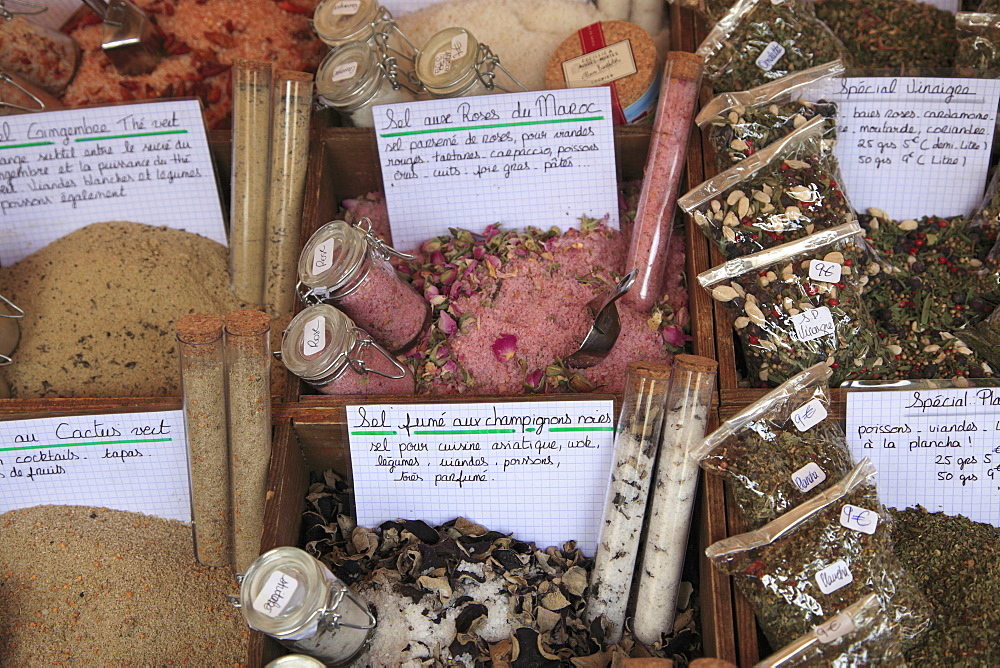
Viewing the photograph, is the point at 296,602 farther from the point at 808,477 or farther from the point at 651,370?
the point at 808,477

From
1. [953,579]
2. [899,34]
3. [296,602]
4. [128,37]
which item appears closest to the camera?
[296,602]

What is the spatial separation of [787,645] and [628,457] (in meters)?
0.30

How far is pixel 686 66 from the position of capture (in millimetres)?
1232

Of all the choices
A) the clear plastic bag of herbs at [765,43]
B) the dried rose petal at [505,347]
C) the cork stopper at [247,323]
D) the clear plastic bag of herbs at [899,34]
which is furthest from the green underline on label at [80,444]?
the clear plastic bag of herbs at [899,34]

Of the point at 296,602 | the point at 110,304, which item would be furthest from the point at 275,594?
the point at 110,304

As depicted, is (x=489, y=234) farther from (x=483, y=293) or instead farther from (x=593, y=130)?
(x=593, y=130)

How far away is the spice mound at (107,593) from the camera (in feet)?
3.51

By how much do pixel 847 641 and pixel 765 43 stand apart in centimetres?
92

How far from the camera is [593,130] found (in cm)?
131

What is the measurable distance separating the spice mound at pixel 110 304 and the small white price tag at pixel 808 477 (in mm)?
961

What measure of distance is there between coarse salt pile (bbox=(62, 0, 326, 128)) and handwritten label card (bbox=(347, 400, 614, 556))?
2.55 feet

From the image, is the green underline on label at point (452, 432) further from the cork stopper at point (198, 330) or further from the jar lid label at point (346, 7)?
the jar lid label at point (346, 7)

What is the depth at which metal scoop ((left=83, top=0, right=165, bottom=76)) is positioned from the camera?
1.45 metres

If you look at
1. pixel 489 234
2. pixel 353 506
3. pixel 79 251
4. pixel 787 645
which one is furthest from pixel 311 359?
pixel 787 645
